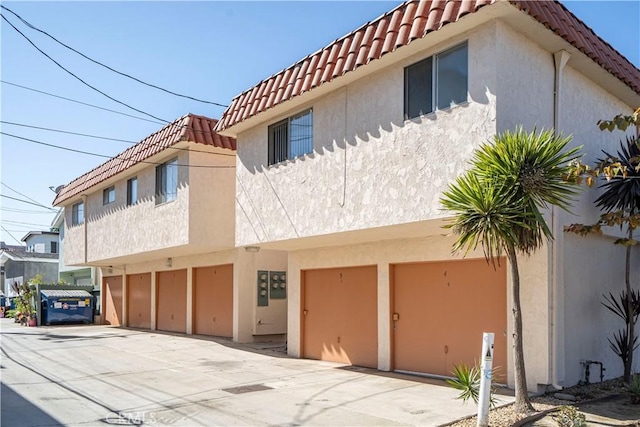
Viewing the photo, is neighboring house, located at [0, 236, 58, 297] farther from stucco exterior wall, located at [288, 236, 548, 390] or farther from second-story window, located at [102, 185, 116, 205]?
stucco exterior wall, located at [288, 236, 548, 390]

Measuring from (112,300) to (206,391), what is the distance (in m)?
20.6

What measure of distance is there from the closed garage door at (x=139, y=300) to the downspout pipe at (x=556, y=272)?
18.9m

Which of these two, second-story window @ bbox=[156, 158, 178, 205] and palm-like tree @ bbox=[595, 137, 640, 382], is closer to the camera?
palm-like tree @ bbox=[595, 137, 640, 382]

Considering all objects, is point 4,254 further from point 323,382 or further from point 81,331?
point 323,382

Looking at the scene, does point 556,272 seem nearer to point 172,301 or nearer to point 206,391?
point 206,391

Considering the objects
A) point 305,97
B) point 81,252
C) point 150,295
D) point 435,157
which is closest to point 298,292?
point 305,97

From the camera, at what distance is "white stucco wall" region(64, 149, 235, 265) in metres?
17.3

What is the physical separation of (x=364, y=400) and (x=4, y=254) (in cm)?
4839

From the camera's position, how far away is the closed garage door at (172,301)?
22.2m

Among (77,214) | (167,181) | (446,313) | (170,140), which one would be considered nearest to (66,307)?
(77,214)

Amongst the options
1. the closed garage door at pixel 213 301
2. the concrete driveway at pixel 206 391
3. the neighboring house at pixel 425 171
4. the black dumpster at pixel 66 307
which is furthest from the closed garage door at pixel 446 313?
the black dumpster at pixel 66 307

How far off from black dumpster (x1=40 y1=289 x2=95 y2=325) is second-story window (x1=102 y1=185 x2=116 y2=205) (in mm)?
6759

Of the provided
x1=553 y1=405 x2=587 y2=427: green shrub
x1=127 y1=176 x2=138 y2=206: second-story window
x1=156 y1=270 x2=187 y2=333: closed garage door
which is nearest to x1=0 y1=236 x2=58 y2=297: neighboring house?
x1=156 y1=270 x2=187 y2=333: closed garage door

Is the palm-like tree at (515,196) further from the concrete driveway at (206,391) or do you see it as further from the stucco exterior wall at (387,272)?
the concrete driveway at (206,391)
